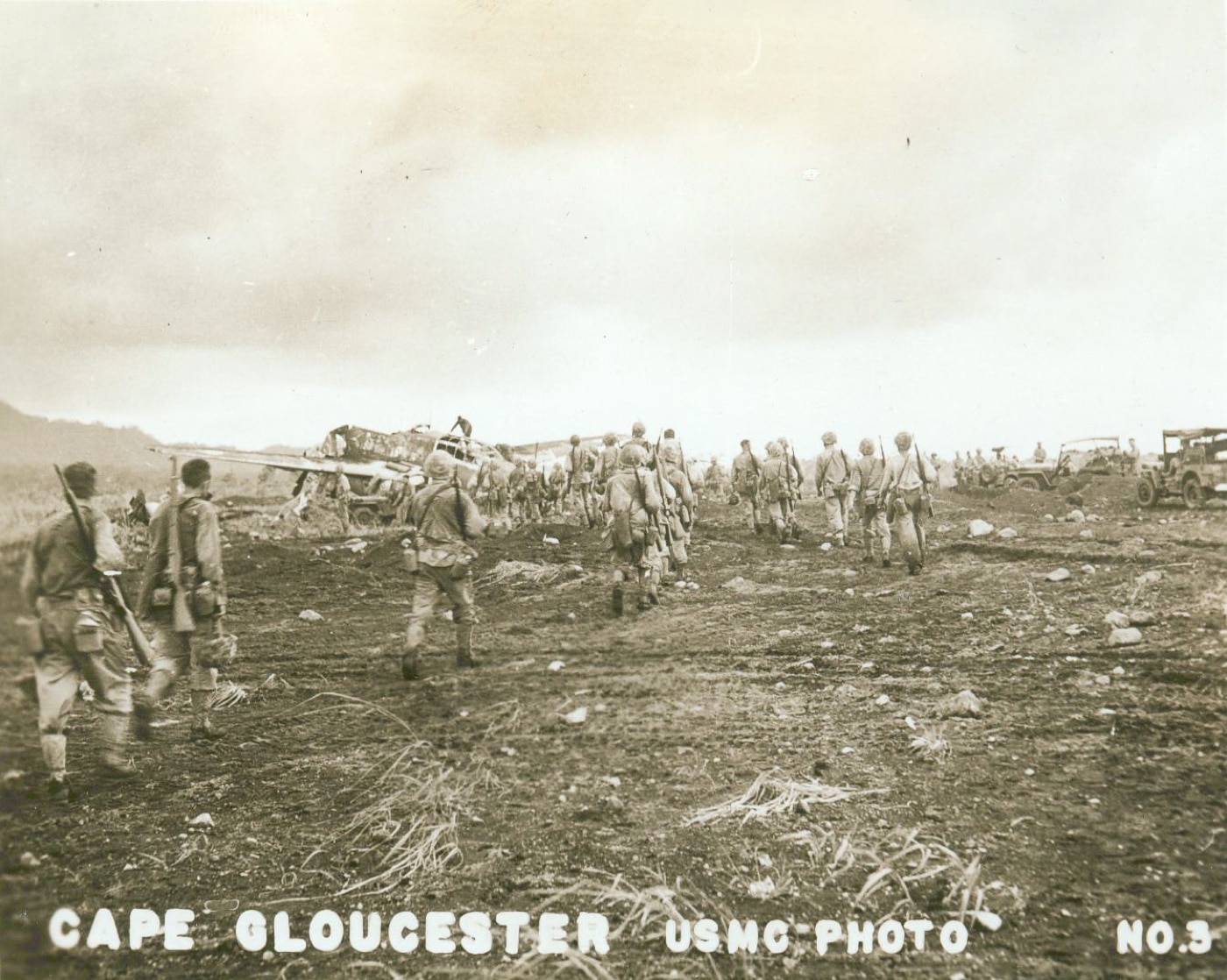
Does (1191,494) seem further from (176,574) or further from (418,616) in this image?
(176,574)

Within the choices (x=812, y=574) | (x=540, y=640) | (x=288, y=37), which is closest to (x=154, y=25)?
(x=288, y=37)

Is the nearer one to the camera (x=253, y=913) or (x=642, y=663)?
(x=253, y=913)

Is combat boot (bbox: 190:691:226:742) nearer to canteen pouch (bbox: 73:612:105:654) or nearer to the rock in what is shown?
canteen pouch (bbox: 73:612:105:654)

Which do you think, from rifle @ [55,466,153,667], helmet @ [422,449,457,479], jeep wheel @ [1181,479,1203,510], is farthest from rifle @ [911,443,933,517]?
jeep wheel @ [1181,479,1203,510]

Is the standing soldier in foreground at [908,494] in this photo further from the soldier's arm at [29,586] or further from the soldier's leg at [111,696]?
the soldier's arm at [29,586]

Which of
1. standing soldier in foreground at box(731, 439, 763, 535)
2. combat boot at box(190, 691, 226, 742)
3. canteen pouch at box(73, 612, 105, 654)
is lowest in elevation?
combat boot at box(190, 691, 226, 742)

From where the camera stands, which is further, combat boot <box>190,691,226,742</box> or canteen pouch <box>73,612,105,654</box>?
combat boot <box>190,691,226,742</box>

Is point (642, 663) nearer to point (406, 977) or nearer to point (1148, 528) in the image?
point (406, 977)
